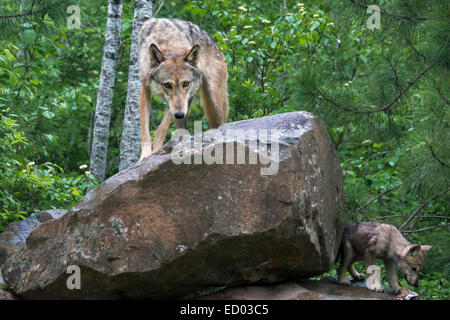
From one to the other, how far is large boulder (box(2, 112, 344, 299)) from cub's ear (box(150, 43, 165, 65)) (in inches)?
65.7

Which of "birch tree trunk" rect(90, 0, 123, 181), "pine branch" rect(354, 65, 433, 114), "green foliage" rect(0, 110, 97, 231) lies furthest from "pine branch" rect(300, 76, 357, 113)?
"birch tree trunk" rect(90, 0, 123, 181)

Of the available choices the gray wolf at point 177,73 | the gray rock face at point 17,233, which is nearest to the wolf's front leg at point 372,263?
the gray wolf at point 177,73

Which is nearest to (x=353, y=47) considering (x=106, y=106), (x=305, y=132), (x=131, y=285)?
(x=106, y=106)

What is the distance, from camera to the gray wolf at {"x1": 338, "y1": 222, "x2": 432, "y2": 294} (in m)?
5.83

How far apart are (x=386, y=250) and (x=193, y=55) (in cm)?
323

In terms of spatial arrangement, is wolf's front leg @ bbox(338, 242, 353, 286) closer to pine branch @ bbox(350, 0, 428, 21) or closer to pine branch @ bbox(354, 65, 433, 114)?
pine branch @ bbox(354, 65, 433, 114)

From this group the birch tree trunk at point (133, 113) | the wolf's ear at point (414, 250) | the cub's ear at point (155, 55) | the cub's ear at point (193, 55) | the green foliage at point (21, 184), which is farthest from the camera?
the birch tree trunk at point (133, 113)

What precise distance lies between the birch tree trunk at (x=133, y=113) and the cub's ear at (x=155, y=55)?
2759mm

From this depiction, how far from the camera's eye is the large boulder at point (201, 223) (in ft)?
16.6

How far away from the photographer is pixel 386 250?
590cm

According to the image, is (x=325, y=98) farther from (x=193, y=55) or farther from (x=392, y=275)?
(x=392, y=275)

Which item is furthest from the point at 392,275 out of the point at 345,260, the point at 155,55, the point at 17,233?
the point at 17,233

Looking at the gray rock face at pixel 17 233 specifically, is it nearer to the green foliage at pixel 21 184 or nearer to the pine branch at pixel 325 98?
the green foliage at pixel 21 184

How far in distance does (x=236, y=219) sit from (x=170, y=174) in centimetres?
75
